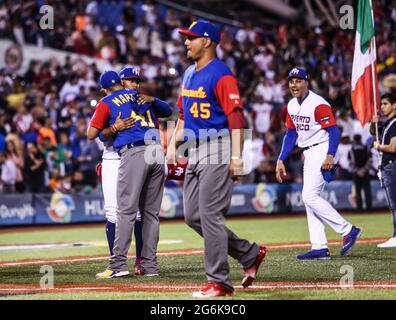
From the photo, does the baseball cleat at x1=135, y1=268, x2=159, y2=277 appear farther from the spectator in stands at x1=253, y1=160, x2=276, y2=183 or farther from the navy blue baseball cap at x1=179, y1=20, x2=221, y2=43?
the spectator in stands at x1=253, y1=160, x2=276, y2=183

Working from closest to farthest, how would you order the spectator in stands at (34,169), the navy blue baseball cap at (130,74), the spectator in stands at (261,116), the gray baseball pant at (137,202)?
the gray baseball pant at (137,202)
the navy blue baseball cap at (130,74)
the spectator in stands at (34,169)
the spectator in stands at (261,116)

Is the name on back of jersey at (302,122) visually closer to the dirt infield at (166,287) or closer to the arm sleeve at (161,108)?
the arm sleeve at (161,108)

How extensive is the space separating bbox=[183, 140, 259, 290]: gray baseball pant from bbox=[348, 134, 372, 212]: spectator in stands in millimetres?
14007

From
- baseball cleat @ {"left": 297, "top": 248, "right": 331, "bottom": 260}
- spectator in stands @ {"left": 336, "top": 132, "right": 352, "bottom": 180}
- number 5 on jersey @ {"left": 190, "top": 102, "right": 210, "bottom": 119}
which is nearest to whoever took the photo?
number 5 on jersey @ {"left": 190, "top": 102, "right": 210, "bottom": 119}

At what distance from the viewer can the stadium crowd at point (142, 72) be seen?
2147 cm

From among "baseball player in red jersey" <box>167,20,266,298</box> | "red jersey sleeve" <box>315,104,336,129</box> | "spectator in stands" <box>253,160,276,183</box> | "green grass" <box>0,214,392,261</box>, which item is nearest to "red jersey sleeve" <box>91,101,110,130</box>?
"baseball player in red jersey" <box>167,20,266,298</box>

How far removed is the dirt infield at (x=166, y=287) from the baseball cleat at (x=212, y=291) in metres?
0.56

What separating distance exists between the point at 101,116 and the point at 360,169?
12782mm

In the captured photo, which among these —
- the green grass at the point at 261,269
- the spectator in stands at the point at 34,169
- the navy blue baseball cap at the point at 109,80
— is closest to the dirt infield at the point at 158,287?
the green grass at the point at 261,269

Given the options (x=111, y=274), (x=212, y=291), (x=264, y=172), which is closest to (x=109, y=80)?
(x=111, y=274)

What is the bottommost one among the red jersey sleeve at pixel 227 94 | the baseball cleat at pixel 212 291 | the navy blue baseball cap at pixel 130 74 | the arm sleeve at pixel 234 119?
the baseball cleat at pixel 212 291

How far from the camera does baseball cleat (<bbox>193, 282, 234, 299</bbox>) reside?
26.3ft

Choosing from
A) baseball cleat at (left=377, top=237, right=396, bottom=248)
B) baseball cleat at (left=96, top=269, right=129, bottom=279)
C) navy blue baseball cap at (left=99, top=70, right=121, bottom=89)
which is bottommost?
baseball cleat at (left=377, top=237, right=396, bottom=248)
